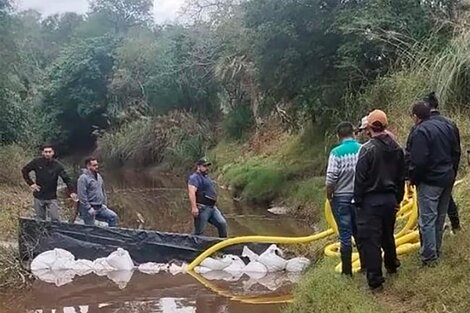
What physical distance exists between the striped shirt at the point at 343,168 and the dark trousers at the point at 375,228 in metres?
0.74

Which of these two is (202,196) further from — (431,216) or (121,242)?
(431,216)

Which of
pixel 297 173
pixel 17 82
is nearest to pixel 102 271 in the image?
pixel 297 173

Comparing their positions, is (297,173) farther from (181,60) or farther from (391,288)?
(181,60)

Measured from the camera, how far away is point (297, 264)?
10.6m

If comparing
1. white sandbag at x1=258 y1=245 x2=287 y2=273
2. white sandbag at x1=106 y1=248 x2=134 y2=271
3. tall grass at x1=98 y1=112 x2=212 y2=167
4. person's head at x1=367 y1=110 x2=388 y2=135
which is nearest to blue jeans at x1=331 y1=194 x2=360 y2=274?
person's head at x1=367 y1=110 x2=388 y2=135

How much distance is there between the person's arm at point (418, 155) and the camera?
7012 millimetres

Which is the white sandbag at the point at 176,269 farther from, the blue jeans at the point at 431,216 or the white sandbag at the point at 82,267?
the blue jeans at the point at 431,216

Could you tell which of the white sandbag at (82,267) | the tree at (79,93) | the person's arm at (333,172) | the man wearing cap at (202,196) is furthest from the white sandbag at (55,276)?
the tree at (79,93)

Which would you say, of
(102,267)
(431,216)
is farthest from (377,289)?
(102,267)

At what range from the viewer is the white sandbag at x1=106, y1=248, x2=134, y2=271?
10953 millimetres

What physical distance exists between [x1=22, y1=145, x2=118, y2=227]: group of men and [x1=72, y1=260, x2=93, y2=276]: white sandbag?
3.58 feet

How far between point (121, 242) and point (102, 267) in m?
0.51

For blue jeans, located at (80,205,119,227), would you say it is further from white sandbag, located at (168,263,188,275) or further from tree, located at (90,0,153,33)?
tree, located at (90,0,153,33)

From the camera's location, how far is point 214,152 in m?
33.2
